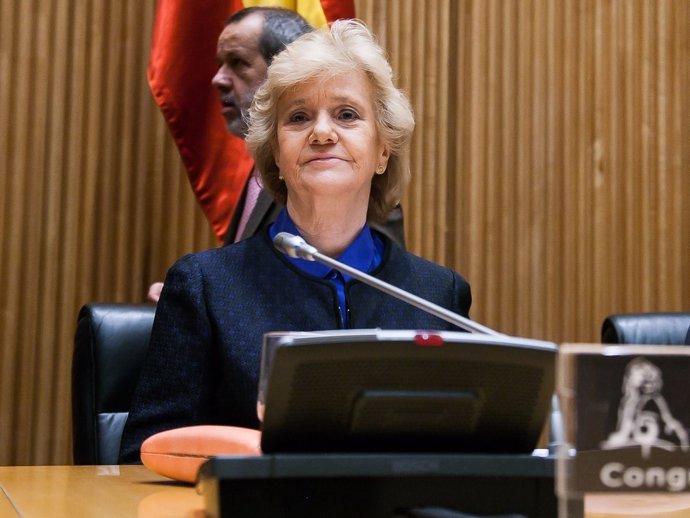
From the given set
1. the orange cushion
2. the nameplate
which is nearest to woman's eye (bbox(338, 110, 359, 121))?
the orange cushion

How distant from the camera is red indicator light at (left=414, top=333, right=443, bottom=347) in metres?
1.13

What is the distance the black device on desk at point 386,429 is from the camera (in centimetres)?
111

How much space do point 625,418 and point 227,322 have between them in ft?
3.95

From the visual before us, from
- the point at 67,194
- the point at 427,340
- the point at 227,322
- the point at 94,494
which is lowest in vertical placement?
the point at 94,494

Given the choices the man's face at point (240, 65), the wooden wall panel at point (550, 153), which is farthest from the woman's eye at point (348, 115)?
the wooden wall panel at point (550, 153)

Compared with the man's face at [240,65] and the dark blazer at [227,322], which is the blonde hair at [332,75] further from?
the man's face at [240,65]

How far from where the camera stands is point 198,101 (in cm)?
360

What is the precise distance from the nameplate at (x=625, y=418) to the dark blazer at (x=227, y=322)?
3.67ft

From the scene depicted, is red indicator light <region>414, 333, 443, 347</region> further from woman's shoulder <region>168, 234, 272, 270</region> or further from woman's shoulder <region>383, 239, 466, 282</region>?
woman's shoulder <region>383, 239, 466, 282</region>

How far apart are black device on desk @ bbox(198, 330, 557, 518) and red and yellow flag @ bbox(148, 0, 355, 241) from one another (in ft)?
8.05

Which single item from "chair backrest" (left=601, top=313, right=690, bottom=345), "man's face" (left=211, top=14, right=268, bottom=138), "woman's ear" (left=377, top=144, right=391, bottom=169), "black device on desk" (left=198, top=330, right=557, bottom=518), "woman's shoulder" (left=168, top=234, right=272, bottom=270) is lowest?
"chair backrest" (left=601, top=313, right=690, bottom=345)

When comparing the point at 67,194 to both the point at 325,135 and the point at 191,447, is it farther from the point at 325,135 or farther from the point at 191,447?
the point at 191,447

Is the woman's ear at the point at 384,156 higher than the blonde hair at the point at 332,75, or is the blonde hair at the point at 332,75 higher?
the blonde hair at the point at 332,75

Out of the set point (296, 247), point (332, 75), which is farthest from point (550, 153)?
point (296, 247)
